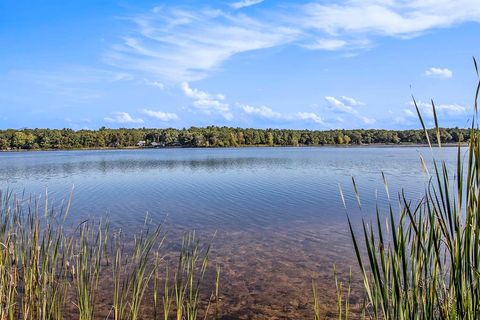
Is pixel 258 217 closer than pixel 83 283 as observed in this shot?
No

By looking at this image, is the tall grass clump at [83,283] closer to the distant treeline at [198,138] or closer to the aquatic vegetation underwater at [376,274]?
the aquatic vegetation underwater at [376,274]

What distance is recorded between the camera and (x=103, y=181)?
88.7ft

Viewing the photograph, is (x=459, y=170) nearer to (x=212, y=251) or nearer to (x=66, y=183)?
(x=212, y=251)

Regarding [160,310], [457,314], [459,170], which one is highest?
[459,170]

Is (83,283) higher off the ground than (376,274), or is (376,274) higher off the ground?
(376,274)

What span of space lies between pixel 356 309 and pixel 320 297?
0.74m

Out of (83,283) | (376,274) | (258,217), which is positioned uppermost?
(376,274)

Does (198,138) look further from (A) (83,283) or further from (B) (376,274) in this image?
(B) (376,274)

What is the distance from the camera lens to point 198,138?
420 ft

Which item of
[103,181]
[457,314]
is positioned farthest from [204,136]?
[457,314]

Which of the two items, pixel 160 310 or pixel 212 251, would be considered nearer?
pixel 160 310

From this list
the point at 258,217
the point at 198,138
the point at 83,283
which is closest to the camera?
the point at 83,283

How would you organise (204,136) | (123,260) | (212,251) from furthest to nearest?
(204,136)
(212,251)
(123,260)

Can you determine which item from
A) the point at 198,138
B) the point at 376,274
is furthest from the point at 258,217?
the point at 198,138
